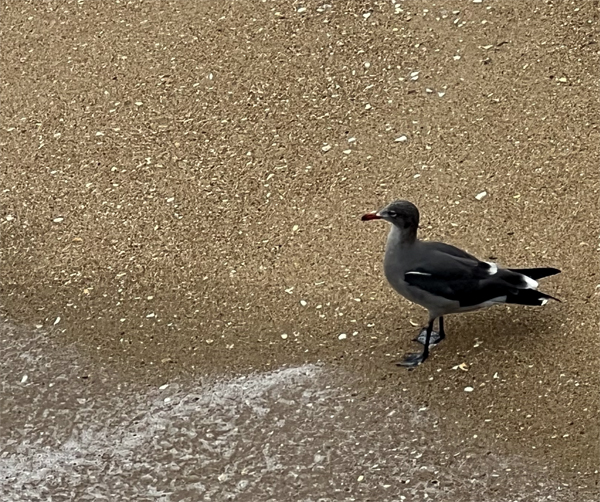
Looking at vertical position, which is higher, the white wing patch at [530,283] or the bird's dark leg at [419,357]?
the white wing patch at [530,283]

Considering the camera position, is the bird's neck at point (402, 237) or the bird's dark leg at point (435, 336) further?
the bird's dark leg at point (435, 336)

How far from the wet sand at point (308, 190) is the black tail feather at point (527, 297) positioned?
0.24 meters

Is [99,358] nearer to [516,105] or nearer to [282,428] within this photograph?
[282,428]

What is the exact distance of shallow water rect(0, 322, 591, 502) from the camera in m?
4.05

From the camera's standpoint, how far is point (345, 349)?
15.4ft

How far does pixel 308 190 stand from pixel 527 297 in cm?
169

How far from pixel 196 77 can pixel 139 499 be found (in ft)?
10.9

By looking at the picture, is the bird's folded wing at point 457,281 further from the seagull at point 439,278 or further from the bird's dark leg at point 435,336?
the bird's dark leg at point 435,336

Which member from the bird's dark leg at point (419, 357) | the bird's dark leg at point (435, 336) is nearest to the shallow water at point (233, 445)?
the bird's dark leg at point (419, 357)

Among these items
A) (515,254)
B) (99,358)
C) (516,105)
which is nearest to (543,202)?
(515,254)

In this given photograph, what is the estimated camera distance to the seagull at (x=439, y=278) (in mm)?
4348

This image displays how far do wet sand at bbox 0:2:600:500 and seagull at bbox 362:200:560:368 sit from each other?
0.27m

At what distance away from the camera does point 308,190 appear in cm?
570

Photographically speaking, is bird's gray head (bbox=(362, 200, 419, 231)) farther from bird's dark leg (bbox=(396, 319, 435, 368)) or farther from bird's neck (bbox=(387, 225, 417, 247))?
bird's dark leg (bbox=(396, 319, 435, 368))
